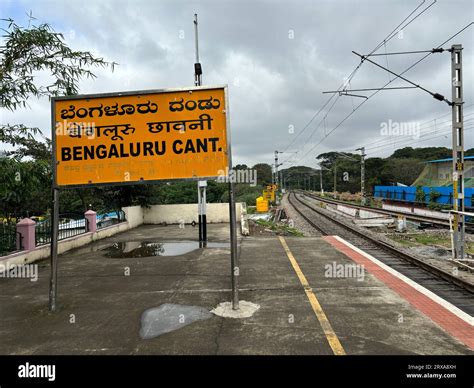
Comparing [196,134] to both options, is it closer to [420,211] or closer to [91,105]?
[91,105]

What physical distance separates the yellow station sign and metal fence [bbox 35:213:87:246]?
6.57 m

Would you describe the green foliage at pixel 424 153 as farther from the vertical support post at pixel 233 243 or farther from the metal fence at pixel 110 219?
the vertical support post at pixel 233 243

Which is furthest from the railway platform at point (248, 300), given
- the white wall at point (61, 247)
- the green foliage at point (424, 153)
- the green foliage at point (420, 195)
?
the green foliage at point (424, 153)

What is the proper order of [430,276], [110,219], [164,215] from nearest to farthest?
[430,276], [110,219], [164,215]

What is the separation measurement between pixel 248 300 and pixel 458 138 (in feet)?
27.2

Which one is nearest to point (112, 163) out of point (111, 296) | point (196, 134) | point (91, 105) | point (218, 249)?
point (91, 105)

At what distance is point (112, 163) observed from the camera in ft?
19.2

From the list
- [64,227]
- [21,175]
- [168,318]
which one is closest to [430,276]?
[168,318]

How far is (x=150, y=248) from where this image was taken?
12.4 metres

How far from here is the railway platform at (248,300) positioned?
4293 mm

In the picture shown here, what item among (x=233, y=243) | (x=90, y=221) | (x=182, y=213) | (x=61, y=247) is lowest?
(x=61, y=247)

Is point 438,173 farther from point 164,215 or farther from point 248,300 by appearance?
point 248,300

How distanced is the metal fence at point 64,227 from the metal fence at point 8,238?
89cm
